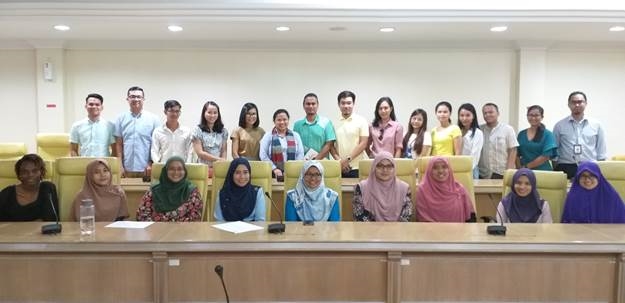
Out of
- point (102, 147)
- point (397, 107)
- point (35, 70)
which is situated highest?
point (35, 70)

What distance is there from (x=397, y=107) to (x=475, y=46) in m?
1.19

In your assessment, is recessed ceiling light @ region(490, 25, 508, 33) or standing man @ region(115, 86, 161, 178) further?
recessed ceiling light @ region(490, 25, 508, 33)

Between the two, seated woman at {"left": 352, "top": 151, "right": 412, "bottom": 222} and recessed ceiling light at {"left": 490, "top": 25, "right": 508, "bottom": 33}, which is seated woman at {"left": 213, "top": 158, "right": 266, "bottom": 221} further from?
recessed ceiling light at {"left": 490, "top": 25, "right": 508, "bottom": 33}

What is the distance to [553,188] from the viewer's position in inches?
144

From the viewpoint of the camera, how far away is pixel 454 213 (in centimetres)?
362

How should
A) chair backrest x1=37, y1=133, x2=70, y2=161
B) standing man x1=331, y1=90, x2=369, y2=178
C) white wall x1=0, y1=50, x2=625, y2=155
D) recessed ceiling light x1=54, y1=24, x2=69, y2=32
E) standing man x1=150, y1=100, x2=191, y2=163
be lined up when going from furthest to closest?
white wall x1=0, y1=50, x2=625, y2=155, chair backrest x1=37, y1=133, x2=70, y2=161, recessed ceiling light x1=54, y1=24, x2=69, y2=32, standing man x1=331, y1=90, x2=369, y2=178, standing man x1=150, y1=100, x2=191, y2=163

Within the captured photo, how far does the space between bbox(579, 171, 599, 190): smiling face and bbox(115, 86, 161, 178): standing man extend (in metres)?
3.63

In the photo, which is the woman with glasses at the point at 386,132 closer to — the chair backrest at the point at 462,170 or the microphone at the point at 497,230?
the chair backrest at the point at 462,170

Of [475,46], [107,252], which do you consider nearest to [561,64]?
[475,46]

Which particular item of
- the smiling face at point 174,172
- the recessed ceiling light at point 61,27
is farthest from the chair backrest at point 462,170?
the recessed ceiling light at point 61,27

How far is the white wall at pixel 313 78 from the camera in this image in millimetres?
6414

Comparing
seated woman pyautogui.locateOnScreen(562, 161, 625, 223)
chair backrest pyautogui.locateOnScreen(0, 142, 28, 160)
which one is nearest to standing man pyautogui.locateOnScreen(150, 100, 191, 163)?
chair backrest pyautogui.locateOnScreen(0, 142, 28, 160)

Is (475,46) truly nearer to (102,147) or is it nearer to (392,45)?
(392,45)

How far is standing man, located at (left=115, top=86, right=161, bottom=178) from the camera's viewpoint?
4.86 m
